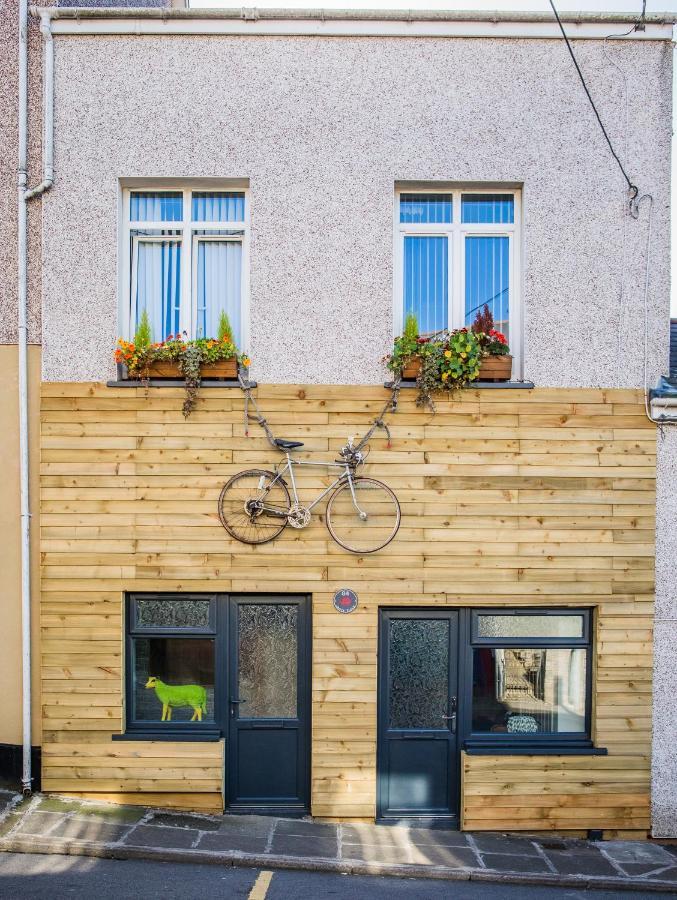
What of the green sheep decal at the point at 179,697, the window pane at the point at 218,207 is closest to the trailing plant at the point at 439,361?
the window pane at the point at 218,207

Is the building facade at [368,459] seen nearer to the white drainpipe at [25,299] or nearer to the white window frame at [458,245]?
the white drainpipe at [25,299]

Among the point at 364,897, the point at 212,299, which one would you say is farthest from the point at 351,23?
the point at 364,897

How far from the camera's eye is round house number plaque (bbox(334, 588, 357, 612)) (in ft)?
23.6

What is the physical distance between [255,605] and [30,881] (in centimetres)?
304

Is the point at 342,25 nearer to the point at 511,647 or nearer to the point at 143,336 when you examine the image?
the point at 143,336

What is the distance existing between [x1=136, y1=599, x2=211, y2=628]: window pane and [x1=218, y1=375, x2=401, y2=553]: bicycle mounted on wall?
924 millimetres

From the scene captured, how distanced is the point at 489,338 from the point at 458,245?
116 cm

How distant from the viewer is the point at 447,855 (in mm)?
6672

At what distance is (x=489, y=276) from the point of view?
25.3ft

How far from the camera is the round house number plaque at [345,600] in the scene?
284 inches

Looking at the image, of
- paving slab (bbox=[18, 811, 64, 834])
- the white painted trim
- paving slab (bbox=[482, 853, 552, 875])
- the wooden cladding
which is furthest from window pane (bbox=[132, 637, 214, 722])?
the white painted trim

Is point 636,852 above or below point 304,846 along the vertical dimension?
below

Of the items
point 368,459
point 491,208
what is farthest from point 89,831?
point 491,208

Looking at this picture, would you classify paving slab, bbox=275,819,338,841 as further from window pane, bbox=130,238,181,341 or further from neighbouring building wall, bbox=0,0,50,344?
neighbouring building wall, bbox=0,0,50,344
